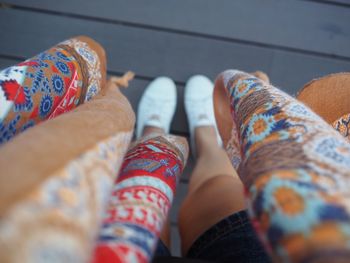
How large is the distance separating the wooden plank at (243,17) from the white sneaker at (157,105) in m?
0.19

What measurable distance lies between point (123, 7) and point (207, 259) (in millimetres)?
844

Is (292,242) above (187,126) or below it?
above

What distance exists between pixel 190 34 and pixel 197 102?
0.23 m

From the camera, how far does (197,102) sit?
1095 mm

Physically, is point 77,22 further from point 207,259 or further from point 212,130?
point 207,259

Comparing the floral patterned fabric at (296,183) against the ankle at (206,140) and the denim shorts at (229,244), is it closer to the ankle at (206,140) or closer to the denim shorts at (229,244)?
the denim shorts at (229,244)

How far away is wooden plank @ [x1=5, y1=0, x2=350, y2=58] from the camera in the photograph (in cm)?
106

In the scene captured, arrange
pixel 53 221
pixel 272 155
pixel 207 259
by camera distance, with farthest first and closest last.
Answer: pixel 207 259
pixel 272 155
pixel 53 221

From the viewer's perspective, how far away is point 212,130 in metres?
1.06

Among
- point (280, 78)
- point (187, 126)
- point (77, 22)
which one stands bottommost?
point (187, 126)

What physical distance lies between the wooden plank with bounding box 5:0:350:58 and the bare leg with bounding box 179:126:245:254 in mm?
461

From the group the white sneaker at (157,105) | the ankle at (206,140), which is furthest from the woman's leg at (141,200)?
the white sneaker at (157,105)

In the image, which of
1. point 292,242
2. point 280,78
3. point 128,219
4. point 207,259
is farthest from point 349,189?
point 280,78

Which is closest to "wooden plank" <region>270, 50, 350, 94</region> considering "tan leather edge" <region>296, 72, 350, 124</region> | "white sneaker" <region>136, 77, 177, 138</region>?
"white sneaker" <region>136, 77, 177, 138</region>
